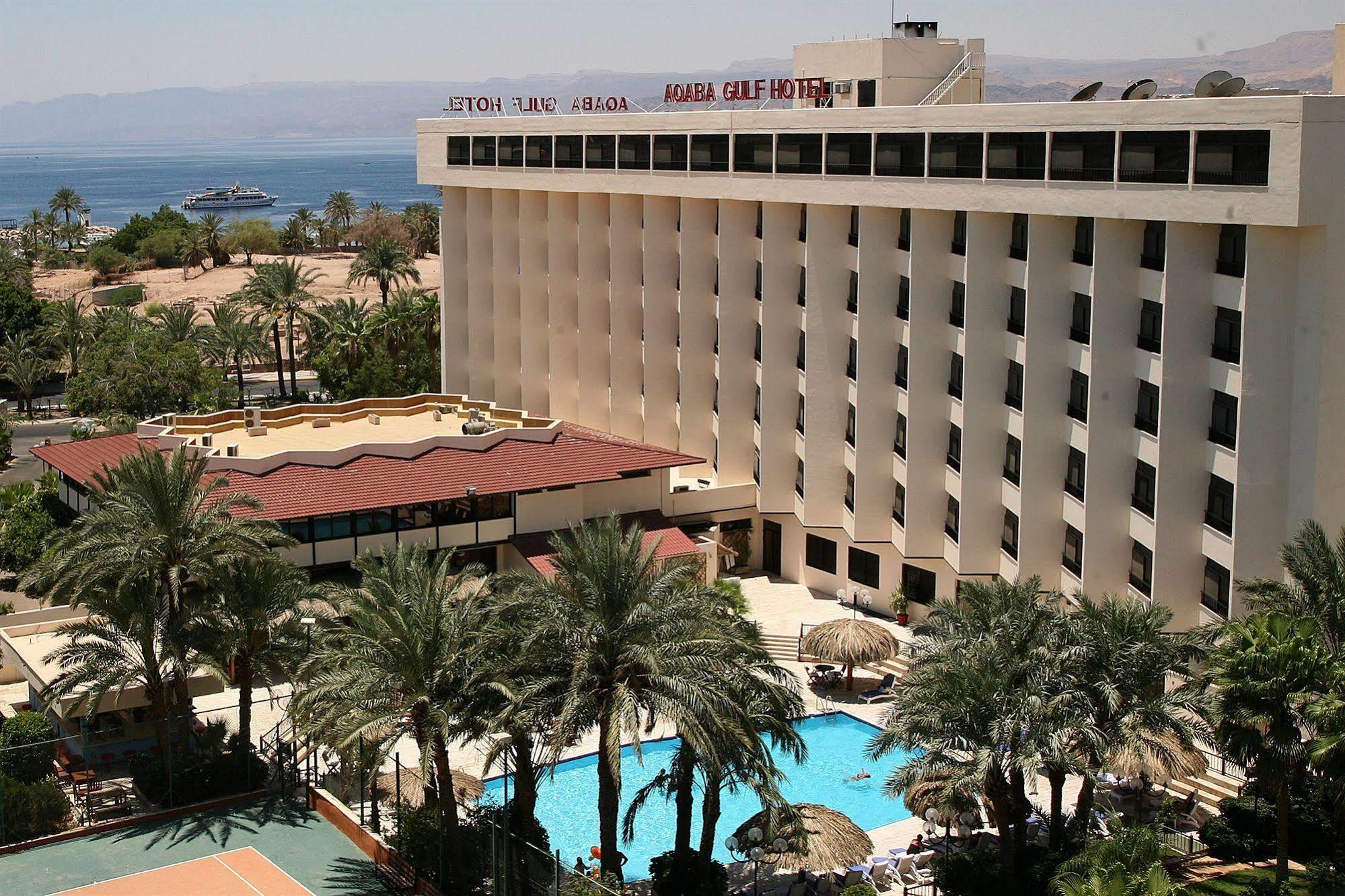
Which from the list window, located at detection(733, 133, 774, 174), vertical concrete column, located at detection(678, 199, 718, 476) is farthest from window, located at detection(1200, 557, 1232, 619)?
vertical concrete column, located at detection(678, 199, 718, 476)

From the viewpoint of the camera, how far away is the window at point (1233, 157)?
138 ft

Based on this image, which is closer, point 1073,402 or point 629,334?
point 1073,402

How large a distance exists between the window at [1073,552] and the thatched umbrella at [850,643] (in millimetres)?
6517

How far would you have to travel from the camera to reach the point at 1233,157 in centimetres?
4281

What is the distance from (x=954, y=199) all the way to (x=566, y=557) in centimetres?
2406


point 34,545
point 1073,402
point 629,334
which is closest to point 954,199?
point 1073,402

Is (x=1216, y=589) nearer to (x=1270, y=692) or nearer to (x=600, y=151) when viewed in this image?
(x=1270, y=692)

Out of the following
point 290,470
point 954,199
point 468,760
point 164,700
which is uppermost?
point 954,199

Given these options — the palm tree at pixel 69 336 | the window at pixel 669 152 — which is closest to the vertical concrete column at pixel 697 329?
the window at pixel 669 152

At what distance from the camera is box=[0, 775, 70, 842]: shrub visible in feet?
135

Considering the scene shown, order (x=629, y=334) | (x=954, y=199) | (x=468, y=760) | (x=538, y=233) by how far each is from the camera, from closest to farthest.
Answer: (x=468, y=760), (x=954, y=199), (x=629, y=334), (x=538, y=233)

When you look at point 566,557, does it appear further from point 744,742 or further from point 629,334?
point 629,334

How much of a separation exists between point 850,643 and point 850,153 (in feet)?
60.8

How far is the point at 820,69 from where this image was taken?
6588 cm
